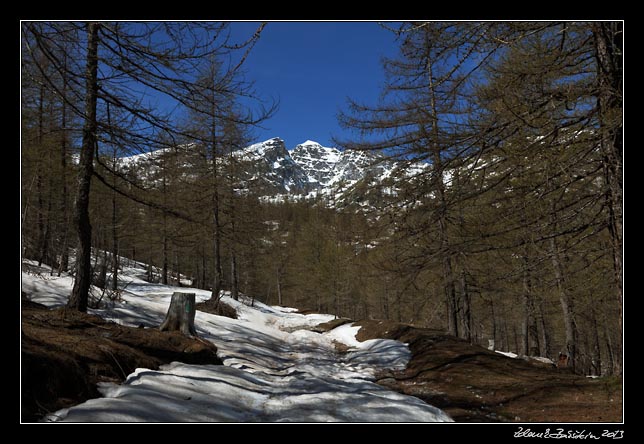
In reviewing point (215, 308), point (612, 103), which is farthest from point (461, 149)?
point (215, 308)

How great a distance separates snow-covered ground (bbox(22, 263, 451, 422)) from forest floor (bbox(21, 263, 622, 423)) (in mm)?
20

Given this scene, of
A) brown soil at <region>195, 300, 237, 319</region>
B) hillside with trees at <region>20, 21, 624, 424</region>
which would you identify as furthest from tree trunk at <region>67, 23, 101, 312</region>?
brown soil at <region>195, 300, 237, 319</region>

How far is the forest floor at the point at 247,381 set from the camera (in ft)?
11.5

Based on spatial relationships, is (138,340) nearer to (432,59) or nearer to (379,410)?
(379,410)

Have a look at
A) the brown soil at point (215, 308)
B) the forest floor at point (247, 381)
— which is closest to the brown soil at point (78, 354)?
the forest floor at point (247, 381)

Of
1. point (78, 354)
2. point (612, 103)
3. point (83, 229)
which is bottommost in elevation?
point (78, 354)

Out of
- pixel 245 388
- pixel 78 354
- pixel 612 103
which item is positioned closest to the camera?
pixel 612 103

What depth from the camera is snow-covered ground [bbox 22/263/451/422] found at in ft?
11.7

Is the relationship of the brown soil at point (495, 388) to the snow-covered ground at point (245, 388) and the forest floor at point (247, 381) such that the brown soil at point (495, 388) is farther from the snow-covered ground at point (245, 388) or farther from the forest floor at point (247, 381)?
the snow-covered ground at point (245, 388)

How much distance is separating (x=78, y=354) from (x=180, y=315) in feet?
12.1

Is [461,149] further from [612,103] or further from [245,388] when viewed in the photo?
[245,388]

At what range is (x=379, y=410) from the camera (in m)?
4.30

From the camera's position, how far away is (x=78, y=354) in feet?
14.4

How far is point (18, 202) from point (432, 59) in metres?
4.14
